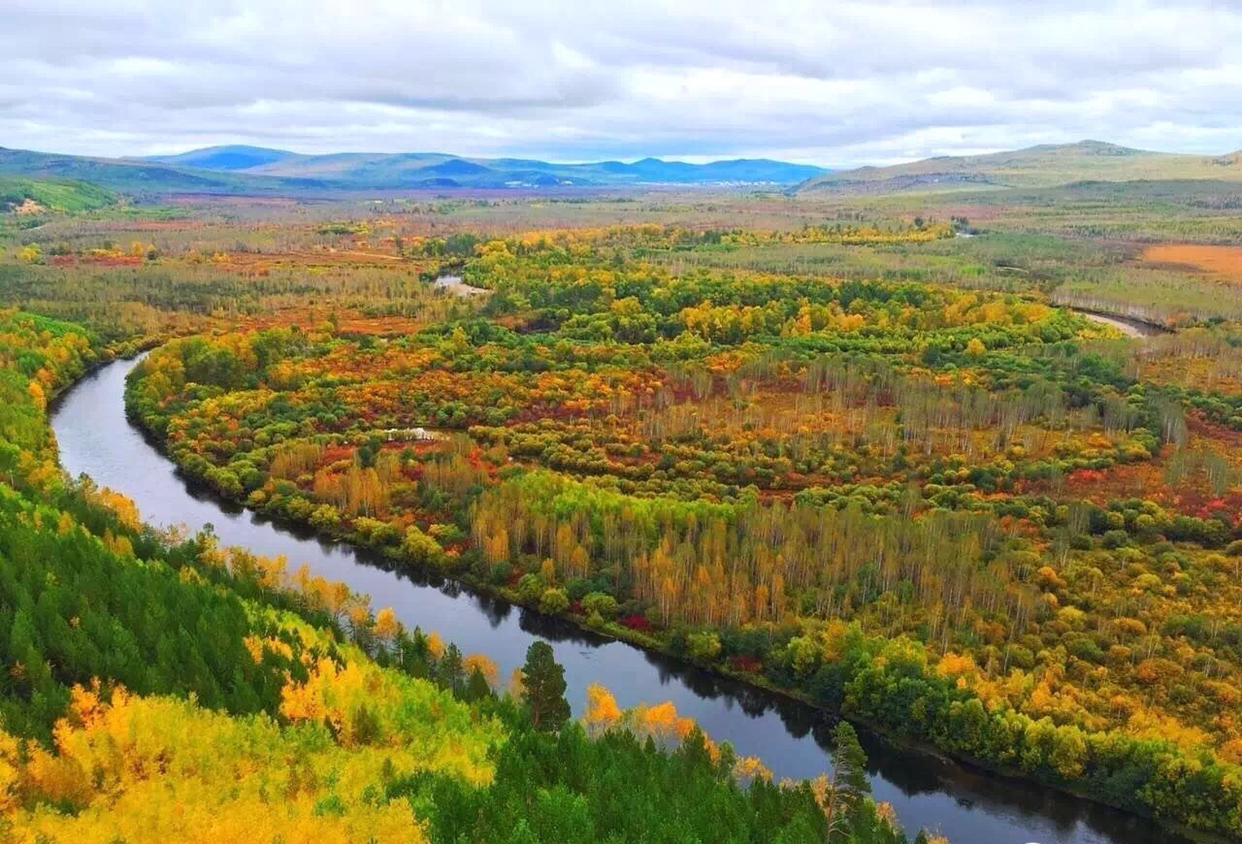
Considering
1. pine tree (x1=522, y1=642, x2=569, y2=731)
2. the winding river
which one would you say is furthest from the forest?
the winding river

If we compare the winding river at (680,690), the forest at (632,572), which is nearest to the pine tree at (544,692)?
the forest at (632,572)

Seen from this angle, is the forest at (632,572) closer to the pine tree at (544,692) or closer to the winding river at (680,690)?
the pine tree at (544,692)

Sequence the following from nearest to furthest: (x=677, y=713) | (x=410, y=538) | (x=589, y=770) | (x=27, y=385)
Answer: (x=589, y=770) < (x=677, y=713) < (x=410, y=538) < (x=27, y=385)

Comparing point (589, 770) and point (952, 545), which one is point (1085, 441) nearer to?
point (952, 545)

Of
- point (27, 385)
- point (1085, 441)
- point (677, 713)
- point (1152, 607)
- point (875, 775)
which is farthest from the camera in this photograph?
point (27, 385)

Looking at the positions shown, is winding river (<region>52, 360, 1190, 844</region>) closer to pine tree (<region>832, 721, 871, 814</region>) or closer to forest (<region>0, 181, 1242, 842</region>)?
forest (<region>0, 181, 1242, 842</region>)

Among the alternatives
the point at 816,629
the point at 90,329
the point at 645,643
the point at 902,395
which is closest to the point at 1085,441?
the point at 902,395
